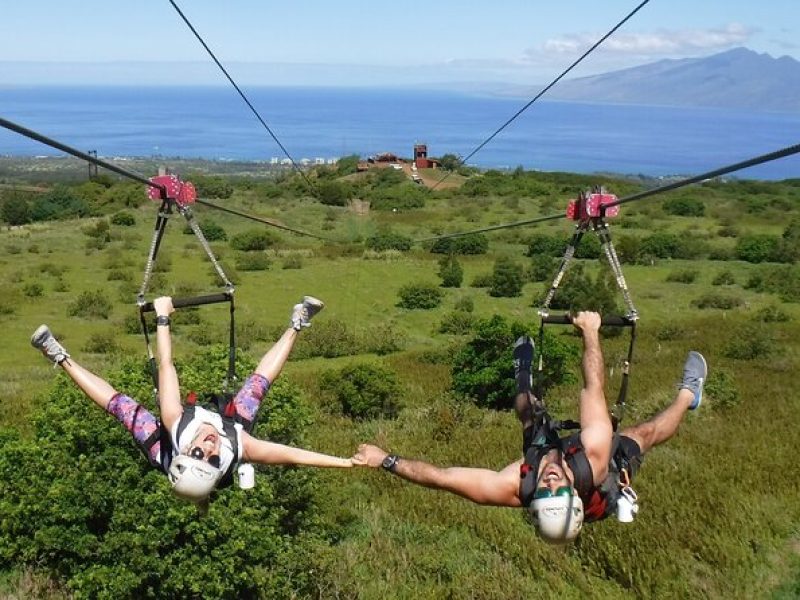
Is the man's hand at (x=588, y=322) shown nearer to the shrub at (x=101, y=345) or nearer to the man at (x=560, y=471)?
the man at (x=560, y=471)

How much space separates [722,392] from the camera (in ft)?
57.5

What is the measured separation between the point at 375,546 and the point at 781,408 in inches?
405

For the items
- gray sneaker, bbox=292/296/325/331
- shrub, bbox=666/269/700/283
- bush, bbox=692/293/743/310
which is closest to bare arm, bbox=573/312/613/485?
gray sneaker, bbox=292/296/325/331

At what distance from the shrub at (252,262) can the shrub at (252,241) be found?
3795 millimetres

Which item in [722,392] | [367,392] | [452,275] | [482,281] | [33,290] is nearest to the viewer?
[722,392]

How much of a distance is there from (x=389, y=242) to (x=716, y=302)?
17.6 meters

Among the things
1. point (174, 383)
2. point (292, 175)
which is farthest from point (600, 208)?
point (292, 175)

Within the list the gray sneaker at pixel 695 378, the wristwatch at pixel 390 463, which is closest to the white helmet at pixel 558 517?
the wristwatch at pixel 390 463

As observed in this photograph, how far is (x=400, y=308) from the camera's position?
30.6 meters

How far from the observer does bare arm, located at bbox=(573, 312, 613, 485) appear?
4871 millimetres

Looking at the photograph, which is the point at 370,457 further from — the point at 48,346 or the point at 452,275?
the point at 452,275

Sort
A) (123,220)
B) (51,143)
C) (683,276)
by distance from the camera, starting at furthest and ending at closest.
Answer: (123,220), (683,276), (51,143)

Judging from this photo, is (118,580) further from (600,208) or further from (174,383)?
(600,208)

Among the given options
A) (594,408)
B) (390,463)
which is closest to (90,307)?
(390,463)
